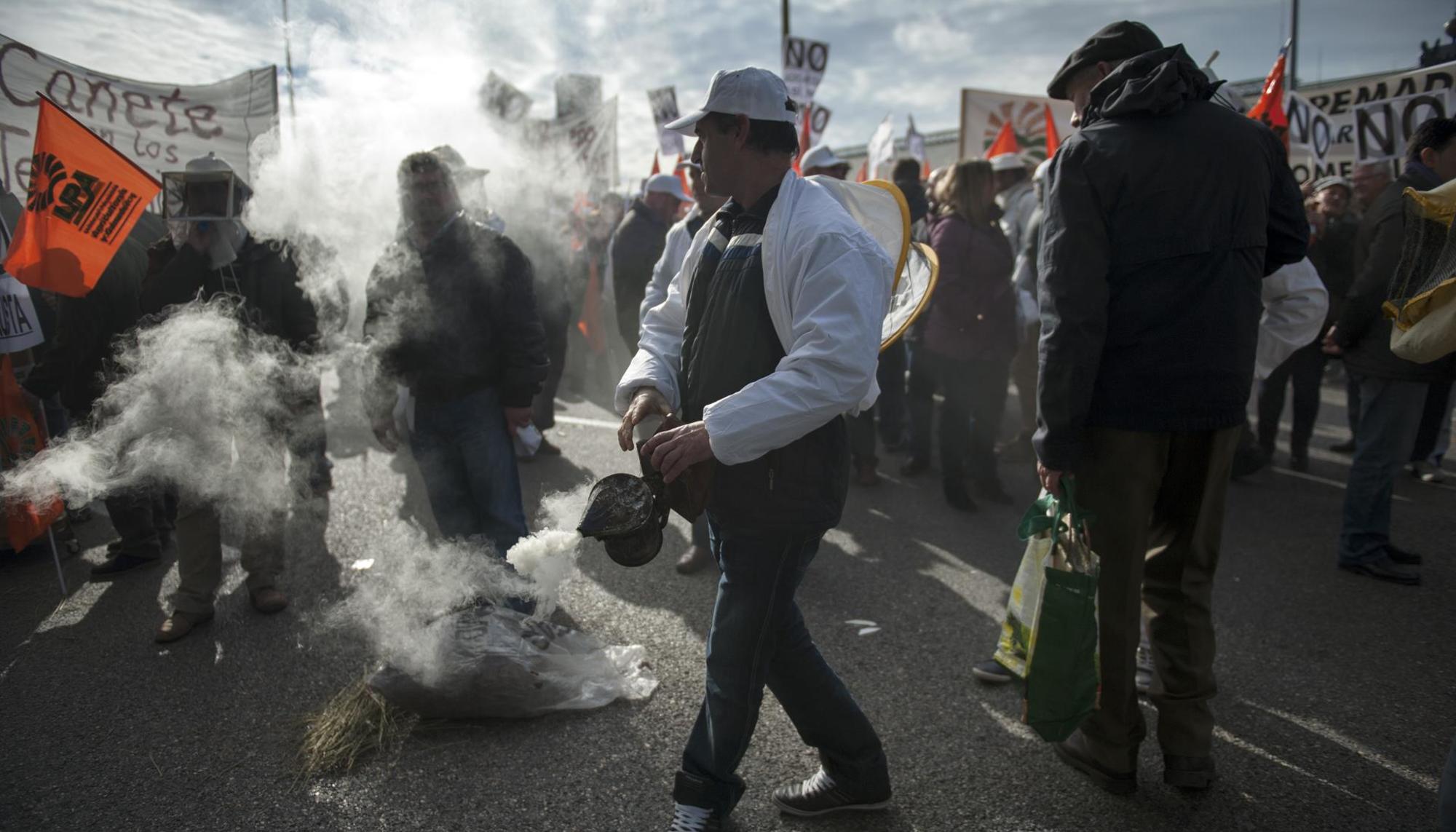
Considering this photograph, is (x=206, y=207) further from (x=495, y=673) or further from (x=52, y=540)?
(x=495, y=673)

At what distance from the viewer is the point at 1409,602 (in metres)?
4.04

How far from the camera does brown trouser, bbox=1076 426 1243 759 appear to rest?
249cm

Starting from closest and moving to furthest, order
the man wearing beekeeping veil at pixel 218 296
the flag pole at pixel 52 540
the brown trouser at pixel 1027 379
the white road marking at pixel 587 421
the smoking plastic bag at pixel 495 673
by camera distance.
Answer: the smoking plastic bag at pixel 495 673 → the man wearing beekeeping veil at pixel 218 296 → the flag pole at pixel 52 540 → the brown trouser at pixel 1027 379 → the white road marking at pixel 587 421

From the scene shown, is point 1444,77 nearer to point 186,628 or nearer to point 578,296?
point 578,296

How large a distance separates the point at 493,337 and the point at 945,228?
2960 mm

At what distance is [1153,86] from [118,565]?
203 inches

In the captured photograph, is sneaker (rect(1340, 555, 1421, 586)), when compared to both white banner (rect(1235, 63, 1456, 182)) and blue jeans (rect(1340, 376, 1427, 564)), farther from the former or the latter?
white banner (rect(1235, 63, 1456, 182))

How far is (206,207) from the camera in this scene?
3.79 meters

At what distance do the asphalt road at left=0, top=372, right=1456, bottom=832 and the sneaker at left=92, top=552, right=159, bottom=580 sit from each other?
0.12 m

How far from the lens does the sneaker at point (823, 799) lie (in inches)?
98.4

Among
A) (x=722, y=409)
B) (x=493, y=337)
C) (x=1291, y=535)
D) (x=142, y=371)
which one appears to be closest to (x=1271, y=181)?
(x=722, y=409)

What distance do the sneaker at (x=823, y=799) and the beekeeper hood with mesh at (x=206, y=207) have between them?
10.8ft

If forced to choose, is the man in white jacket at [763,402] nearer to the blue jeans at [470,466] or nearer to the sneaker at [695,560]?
the blue jeans at [470,466]

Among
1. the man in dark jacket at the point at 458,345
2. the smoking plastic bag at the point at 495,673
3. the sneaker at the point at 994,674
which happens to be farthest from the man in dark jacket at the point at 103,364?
the sneaker at the point at 994,674
